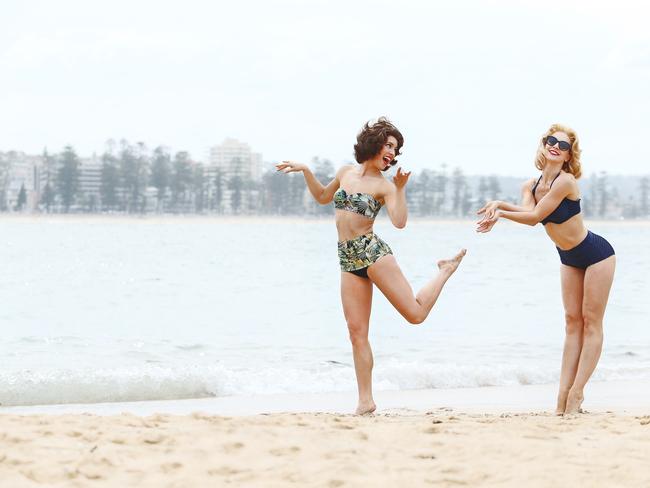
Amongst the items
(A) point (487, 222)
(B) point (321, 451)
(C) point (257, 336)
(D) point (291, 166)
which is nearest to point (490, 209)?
(A) point (487, 222)

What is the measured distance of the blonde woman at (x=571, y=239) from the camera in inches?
242

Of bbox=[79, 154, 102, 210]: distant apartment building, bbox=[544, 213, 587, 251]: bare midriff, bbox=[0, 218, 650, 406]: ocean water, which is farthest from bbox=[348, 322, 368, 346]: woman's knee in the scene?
bbox=[79, 154, 102, 210]: distant apartment building

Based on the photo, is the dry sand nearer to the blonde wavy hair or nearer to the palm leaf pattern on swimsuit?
the palm leaf pattern on swimsuit

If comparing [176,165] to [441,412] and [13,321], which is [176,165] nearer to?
[13,321]

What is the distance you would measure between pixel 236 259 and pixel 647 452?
37624mm

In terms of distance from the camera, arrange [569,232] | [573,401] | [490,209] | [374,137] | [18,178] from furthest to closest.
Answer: [18,178]
[573,401]
[569,232]
[374,137]
[490,209]

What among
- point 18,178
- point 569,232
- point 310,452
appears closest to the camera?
point 310,452

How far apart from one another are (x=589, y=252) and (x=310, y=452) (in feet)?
7.90

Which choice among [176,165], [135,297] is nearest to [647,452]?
[135,297]

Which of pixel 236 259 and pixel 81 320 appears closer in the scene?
pixel 81 320

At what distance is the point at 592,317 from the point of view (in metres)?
6.41

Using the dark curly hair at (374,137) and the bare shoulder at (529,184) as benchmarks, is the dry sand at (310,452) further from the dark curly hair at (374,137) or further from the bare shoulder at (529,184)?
the dark curly hair at (374,137)

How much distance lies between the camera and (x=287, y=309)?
1975cm

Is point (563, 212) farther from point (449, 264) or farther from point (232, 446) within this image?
point (232, 446)
